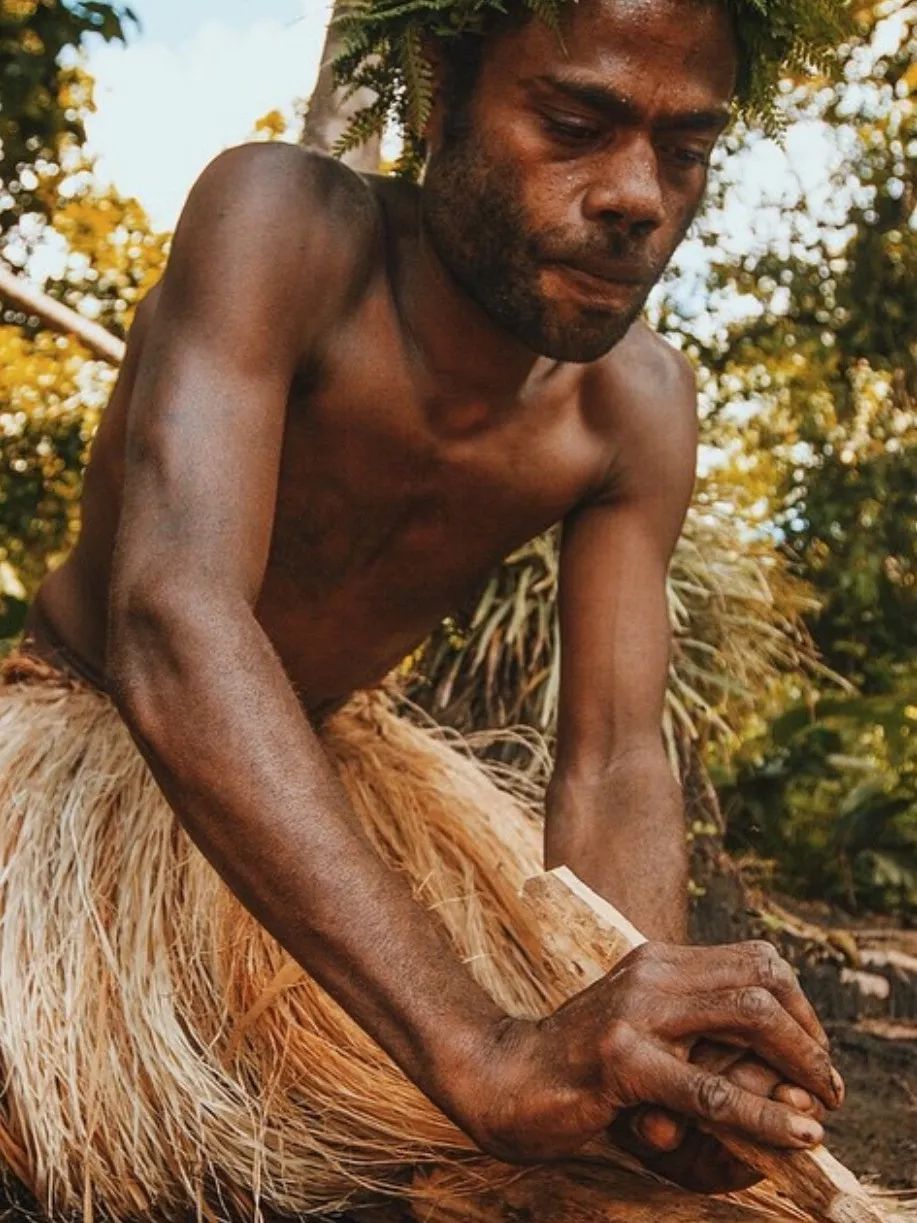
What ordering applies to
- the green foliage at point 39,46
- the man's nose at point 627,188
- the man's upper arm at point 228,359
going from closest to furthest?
the man's upper arm at point 228,359
the man's nose at point 627,188
the green foliage at point 39,46

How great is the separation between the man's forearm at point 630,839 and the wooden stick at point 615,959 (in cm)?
51

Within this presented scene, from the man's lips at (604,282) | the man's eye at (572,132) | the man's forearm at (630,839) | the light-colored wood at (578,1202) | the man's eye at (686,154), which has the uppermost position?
the man's eye at (686,154)

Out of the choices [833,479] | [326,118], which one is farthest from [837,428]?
[326,118]

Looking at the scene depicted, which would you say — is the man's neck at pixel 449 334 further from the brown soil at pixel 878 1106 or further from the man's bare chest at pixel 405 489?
the brown soil at pixel 878 1106

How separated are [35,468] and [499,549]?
504cm

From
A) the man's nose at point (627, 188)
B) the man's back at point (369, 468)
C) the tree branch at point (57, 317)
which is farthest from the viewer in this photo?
the tree branch at point (57, 317)

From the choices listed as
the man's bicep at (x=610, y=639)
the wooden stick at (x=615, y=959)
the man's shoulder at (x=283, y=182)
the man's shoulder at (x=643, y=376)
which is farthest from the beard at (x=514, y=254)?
the wooden stick at (x=615, y=959)

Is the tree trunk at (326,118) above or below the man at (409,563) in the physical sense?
above

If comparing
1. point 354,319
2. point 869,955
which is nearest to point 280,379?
point 354,319

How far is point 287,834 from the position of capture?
1.44 m

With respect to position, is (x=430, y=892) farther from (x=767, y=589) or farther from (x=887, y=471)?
(x=887, y=471)

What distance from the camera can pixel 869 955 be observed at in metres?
4.05

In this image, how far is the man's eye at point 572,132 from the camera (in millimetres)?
1802

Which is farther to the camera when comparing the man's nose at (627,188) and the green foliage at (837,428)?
the green foliage at (837,428)
